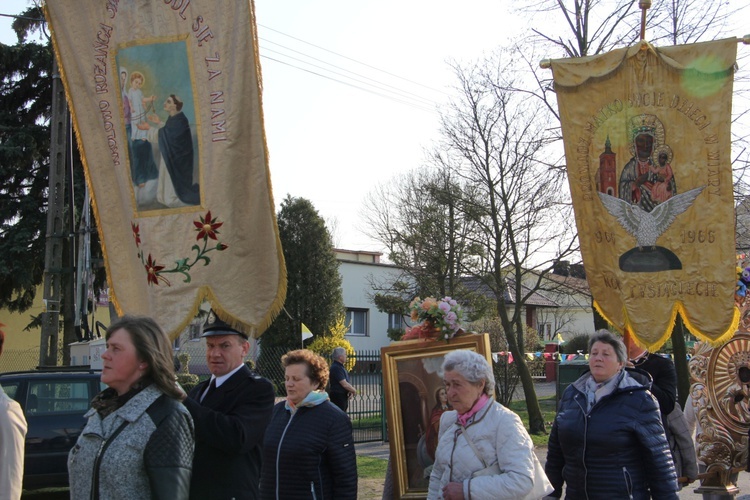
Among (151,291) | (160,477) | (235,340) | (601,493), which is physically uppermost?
(151,291)

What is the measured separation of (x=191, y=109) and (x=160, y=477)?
9.49ft

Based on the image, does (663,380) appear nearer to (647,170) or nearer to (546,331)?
(647,170)

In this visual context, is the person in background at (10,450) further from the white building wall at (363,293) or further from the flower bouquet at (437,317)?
the white building wall at (363,293)

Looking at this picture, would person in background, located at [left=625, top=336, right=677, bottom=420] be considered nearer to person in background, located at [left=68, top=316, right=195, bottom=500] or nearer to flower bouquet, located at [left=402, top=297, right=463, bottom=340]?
flower bouquet, located at [left=402, top=297, right=463, bottom=340]

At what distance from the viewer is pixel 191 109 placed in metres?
5.41

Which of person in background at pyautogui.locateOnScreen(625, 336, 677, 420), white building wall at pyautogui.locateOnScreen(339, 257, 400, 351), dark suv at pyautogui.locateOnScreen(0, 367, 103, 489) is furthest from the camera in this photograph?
white building wall at pyautogui.locateOnScreen(339, 257, 400, 351)

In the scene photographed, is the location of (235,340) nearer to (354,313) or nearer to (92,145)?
(92,145)

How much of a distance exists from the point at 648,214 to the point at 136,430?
6.24 m

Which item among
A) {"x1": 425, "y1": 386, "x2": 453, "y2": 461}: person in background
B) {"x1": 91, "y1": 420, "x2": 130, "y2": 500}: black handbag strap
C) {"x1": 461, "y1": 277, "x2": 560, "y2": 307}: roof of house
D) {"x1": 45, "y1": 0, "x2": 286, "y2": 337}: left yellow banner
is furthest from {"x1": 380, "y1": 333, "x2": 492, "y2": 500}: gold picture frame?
{"x1": 461, "y1": 277, "x2": 560, "y2": 307}: roof of house

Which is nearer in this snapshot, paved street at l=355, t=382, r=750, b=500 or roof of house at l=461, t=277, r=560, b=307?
paved street at l=355, t=382, r=750, b=500

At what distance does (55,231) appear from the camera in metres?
15.6

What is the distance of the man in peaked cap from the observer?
4.11 metres

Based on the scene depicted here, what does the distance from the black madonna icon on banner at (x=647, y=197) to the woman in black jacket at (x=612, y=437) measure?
297 centimetres

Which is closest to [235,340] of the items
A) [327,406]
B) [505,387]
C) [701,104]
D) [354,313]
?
[327,406]
